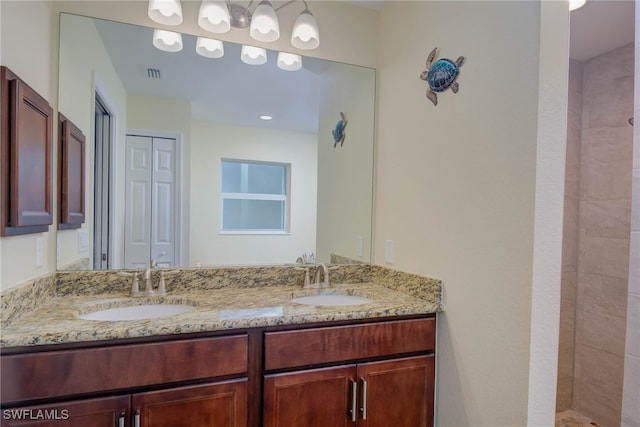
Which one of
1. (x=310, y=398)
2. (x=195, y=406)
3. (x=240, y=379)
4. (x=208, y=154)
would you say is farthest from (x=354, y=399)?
(x=208, y=154)

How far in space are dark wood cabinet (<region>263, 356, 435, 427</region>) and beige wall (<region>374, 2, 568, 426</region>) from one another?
0.10 m

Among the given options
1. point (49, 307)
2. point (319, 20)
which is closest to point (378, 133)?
point (319, 20)

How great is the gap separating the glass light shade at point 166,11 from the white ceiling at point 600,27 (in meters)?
2.09

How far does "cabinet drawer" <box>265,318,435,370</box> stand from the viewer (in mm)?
1336

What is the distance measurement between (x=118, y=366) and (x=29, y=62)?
112 cm

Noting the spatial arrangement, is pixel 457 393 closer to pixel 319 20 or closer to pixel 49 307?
pixel 49 307

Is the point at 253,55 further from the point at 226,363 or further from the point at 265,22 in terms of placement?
the point at 226,363

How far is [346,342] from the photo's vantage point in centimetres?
143

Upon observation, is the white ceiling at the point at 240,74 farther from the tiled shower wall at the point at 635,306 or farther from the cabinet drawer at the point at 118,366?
the cabinet drawer at the point at 118,366

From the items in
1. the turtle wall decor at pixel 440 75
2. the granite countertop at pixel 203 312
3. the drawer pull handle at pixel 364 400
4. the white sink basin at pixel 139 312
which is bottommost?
the drawer pull handle at pixel 364 400

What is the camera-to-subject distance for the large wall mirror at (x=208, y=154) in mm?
1668

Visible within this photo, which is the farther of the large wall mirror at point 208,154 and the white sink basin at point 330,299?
the white sink basin at point 330,299

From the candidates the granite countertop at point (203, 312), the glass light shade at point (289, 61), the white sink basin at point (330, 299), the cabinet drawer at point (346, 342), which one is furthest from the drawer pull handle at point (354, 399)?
the glass light shade at point (289, 61)

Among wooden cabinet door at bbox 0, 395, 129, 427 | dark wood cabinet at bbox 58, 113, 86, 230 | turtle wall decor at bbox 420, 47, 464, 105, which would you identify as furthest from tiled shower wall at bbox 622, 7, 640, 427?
dark wood cabinet at bbox 58, 113, 86, 230
